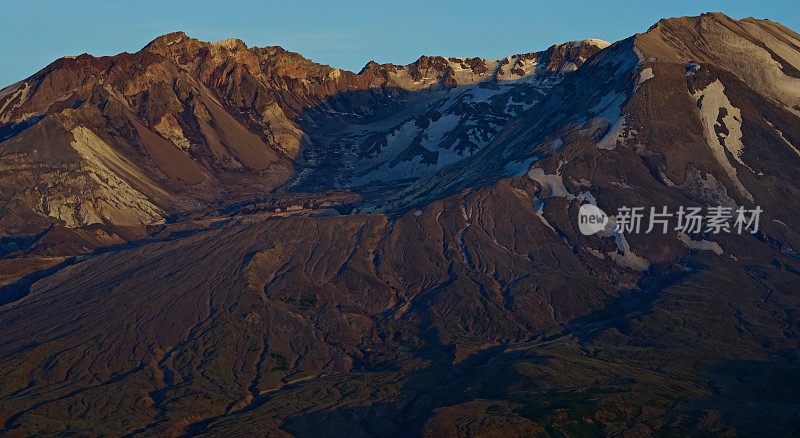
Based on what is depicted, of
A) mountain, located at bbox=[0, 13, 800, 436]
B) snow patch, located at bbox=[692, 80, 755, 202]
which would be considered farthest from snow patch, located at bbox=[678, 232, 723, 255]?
snow patch, located at bbox=[692, 80, 755, 202]

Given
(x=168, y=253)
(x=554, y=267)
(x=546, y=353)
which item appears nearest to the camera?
(x=546, y=353)

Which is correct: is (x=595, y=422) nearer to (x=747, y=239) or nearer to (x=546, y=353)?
(x=546, y=353)

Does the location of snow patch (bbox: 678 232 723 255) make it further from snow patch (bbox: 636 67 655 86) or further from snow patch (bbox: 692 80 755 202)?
snow patch (bbox: 636 67 655 86)

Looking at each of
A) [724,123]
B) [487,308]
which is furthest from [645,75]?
[487,308]

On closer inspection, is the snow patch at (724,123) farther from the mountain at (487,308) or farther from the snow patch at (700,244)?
the snow patch at (700,244)

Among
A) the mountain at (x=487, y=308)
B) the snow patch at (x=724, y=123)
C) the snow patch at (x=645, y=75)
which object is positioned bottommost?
the mountain at (x=487, y=308)

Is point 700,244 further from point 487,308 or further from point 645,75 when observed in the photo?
point 645,75

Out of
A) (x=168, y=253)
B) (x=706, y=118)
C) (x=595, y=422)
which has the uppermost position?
(x=706, y=118)

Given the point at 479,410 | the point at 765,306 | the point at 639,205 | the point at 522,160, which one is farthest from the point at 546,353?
the point at 522,160

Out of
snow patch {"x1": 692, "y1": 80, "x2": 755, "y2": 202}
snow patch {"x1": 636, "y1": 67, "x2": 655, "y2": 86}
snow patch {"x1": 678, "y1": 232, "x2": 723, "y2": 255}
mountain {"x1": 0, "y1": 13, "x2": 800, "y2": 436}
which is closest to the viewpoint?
mountain {"x1": 0, "y1": 13, "x2": 800, "y2": 436}

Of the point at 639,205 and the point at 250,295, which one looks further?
the point at 639,205

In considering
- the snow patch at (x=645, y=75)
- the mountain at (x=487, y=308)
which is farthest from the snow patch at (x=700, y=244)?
the snow patch at (x=645, y=75)
